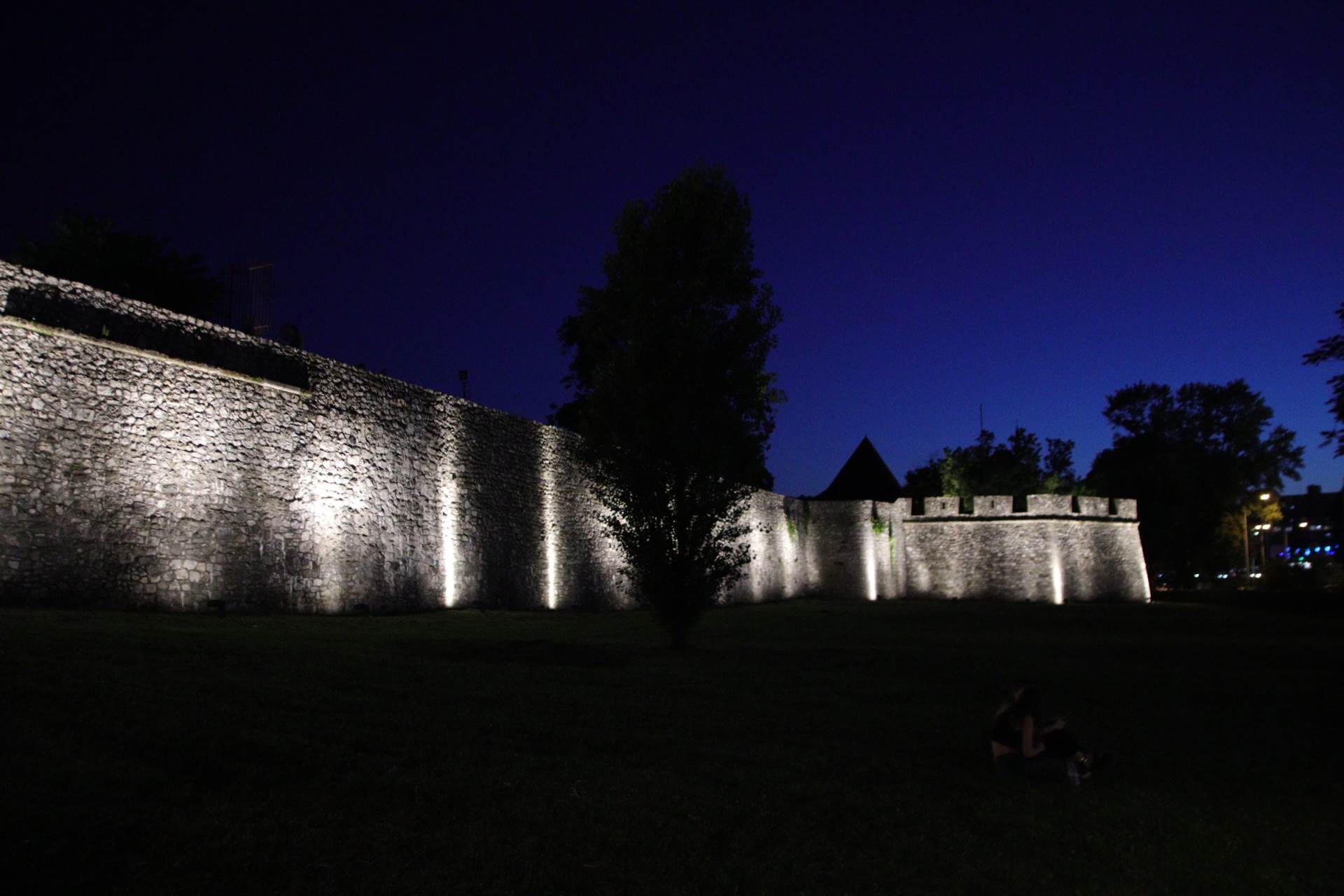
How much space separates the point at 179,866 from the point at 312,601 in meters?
11.9

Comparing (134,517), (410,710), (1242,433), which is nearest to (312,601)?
(134,517)

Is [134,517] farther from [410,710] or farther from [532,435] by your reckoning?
[532,435]

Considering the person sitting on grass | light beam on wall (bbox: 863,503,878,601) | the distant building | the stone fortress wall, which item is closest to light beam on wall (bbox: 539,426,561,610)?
the stone fortress wall

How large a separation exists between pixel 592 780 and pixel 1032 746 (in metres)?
3.00

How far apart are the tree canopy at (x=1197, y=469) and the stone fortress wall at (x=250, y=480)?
40.1 metres

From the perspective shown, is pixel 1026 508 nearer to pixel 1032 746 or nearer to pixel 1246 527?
pixel 1246 527

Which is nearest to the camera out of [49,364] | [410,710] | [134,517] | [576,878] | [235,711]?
[576,878]

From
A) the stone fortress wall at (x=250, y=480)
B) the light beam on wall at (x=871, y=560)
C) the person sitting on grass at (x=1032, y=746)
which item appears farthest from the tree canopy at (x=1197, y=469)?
the person sitting on grass at (x=1032, y=746)

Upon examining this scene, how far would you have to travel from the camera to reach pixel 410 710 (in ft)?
22.9

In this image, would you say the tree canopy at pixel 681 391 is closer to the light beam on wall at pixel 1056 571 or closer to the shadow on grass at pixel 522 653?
the shadow on grass at pixel 522 653

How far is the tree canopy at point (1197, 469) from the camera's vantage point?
169ft

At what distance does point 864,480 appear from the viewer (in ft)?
139

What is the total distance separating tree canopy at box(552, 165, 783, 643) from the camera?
14.0 metres

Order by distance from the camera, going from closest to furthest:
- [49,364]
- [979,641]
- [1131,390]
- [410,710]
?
[410,710] → [49,364] → [979,641] → [1131,390]
